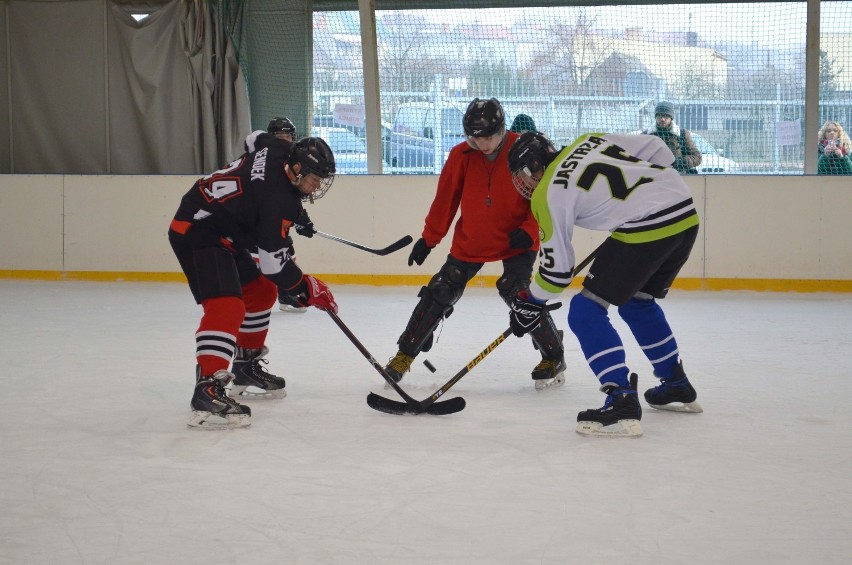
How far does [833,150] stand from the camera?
677 cm

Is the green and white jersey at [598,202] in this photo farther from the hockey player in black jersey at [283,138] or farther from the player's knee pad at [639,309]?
the hockey player in black jersey at [283,138]

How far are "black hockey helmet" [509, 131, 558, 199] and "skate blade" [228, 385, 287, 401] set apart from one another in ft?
3.75

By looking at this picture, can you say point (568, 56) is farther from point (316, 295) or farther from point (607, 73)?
point (316, 295)

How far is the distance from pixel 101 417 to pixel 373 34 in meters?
4.71

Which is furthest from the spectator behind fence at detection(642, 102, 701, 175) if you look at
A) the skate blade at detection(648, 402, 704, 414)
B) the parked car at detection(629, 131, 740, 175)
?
the skate blade at detection(648, 402, 704, 414)

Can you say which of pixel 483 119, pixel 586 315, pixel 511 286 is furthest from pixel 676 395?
pixel 483 119

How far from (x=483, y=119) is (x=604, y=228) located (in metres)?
0.74

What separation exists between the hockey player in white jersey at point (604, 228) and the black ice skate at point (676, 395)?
28 cm

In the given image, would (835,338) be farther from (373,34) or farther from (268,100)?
(268,100)

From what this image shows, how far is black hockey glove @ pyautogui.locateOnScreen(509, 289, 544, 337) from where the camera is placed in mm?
2832

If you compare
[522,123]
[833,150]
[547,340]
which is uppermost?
[522,123]

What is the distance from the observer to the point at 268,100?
25.8 feet

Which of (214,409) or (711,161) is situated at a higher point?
(711,161)

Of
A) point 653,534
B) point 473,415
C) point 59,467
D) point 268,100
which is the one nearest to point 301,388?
point 473,415
